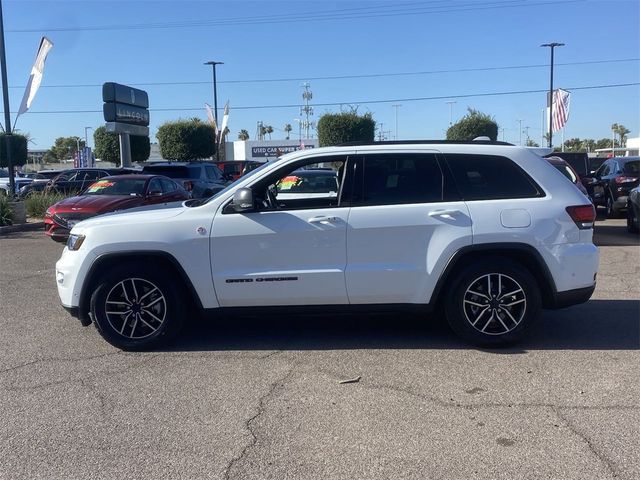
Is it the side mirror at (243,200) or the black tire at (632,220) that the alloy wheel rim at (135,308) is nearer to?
the side mirror at (243,200)

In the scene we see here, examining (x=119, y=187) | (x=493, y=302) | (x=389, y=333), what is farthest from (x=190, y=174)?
(x=493, y=302)

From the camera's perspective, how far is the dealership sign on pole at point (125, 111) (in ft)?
77.2

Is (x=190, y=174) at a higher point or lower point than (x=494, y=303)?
higher

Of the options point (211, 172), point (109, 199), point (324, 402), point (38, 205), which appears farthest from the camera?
point (211, 172)

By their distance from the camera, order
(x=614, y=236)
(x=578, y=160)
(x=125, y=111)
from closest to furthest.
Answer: (x=614, y=236)
(x=578, y=160)
(x=125, y=111)

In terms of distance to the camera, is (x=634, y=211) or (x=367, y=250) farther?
(x=634, y=211)

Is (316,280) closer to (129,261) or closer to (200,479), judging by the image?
(129,261)

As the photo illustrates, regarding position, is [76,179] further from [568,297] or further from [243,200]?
[568,297]

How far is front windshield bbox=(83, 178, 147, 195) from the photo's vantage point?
12.4 metres

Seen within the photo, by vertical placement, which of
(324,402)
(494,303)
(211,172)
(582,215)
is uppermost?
(211,172)

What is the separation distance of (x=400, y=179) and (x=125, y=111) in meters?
21.8

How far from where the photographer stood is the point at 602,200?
51.9ft

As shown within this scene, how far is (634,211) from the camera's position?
12375 mm

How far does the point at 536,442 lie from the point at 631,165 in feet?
43.3
